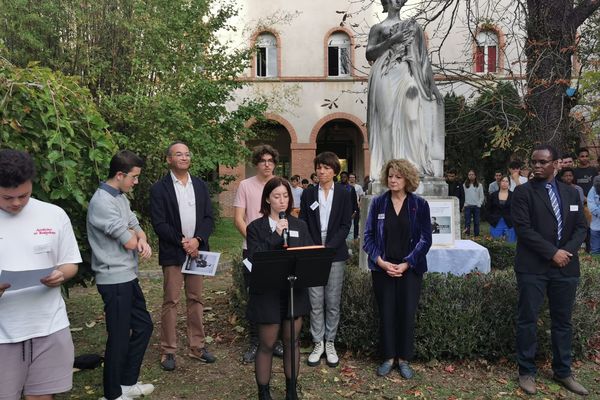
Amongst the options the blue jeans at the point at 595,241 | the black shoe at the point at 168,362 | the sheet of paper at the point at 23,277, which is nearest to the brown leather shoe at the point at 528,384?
the black shoe at the point at 168,362

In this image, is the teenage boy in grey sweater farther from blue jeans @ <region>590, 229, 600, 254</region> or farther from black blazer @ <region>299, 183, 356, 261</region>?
blue jeans @ <region>590, 229, 600, 254</region>

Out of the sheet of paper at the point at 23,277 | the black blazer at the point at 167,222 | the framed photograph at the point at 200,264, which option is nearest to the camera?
the sheet of paper at the point at 23,277

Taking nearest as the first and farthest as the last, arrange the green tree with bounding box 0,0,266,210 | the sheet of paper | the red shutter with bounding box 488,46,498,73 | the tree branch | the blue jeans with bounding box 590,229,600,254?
the sheet of paper, the blue jeans with bounding box 590,229,600,254, the tree branch, the green tree with bounding box 0,0,266,210, the red shutter with bounding box 488,46,498,73

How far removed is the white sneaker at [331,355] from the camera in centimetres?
498

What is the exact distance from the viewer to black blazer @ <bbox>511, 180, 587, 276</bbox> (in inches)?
173

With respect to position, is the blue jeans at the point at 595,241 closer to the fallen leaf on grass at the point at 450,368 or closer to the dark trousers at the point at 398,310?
the fallen leaf on grass at the point at 450,368

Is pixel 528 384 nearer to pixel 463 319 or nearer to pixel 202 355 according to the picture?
pixel 463 319

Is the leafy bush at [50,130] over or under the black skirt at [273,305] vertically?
over

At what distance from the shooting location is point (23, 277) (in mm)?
2797

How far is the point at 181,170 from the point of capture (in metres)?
4.98

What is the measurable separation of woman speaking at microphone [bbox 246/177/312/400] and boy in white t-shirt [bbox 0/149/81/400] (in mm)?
1348

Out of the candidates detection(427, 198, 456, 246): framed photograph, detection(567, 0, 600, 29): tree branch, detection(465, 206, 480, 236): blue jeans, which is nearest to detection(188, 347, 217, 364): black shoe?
detection(427, 198, 456, 246): framed photograph

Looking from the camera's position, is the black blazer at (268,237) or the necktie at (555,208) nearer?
the black blazer at (268,237)

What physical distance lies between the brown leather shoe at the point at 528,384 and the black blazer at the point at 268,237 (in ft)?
7.55
